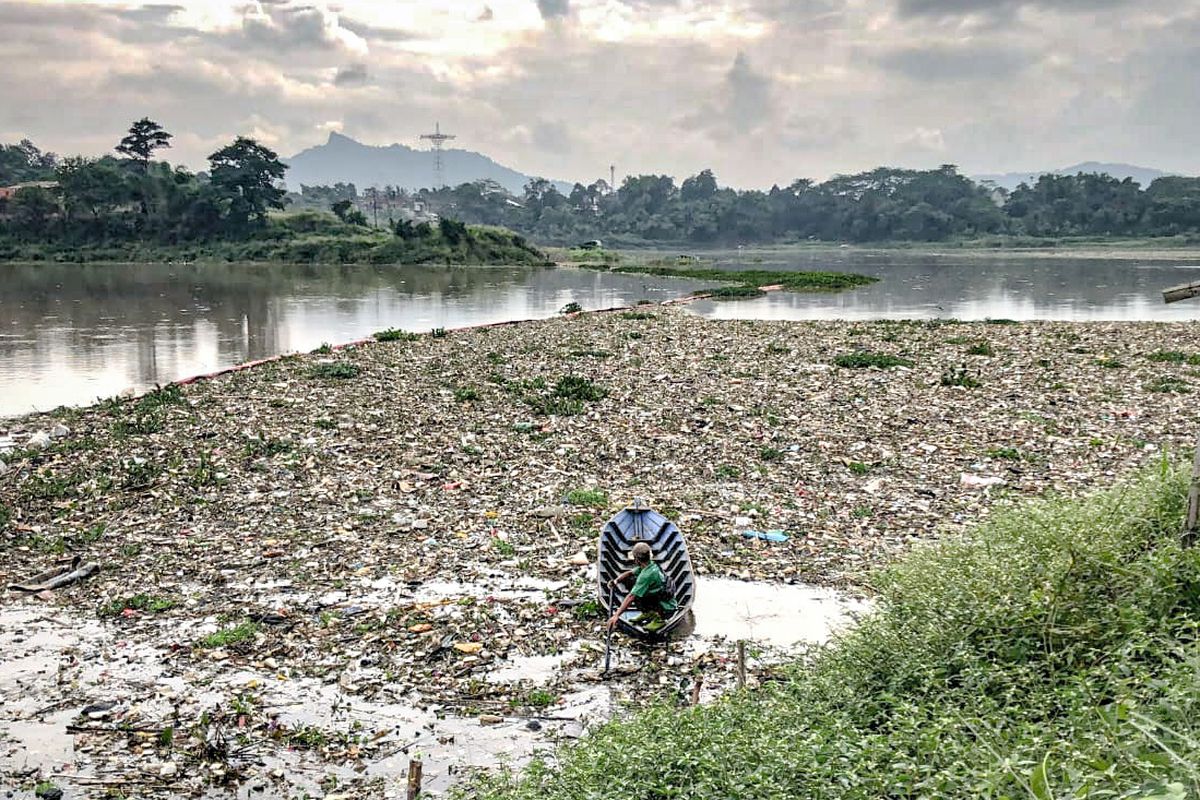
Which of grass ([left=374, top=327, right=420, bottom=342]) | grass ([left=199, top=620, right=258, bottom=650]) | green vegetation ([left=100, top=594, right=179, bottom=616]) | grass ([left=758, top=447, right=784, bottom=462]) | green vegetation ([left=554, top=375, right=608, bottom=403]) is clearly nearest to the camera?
grass ([left=199, top=620, right=258, bottom=650])

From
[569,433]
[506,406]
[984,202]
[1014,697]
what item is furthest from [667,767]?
[984,202]

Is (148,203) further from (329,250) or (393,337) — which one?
(393,337)

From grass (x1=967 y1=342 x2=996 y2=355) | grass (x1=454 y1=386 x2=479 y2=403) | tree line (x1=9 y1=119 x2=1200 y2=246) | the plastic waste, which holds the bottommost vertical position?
the plastic waste

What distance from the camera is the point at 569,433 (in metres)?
14.3

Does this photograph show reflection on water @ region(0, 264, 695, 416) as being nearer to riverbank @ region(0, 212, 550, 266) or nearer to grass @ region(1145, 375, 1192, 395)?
riverbank @ region(0, 212, 550, 266)

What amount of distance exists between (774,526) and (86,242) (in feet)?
286

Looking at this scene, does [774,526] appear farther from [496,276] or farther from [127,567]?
[496,276]

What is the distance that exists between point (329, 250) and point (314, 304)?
41.3 metres

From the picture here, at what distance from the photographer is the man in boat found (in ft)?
25.7

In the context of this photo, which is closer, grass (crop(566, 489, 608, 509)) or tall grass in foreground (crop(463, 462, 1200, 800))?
tall grass in foreground (crop(463, 462, 1200, 800))

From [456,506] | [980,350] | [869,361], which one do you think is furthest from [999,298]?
[456,506]

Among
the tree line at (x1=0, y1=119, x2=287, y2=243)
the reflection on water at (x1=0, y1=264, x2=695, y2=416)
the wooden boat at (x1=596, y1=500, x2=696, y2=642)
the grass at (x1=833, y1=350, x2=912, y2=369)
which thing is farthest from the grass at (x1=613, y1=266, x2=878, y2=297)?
the tree line at (x1=0, y1=119, x2=287, y2=243)

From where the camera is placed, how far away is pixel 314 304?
1567 inches

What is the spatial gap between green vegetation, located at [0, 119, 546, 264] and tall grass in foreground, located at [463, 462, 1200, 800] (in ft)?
239
